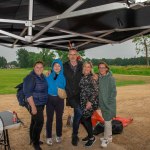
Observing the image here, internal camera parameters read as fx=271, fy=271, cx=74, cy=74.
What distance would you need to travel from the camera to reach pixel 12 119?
16.7 feet

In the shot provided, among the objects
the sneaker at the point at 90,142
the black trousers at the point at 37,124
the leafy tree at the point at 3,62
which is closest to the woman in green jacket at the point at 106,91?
the sneaker at the point at 90,142

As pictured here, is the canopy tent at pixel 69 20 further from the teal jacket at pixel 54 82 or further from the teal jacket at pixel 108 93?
the teal jacket at pixel 108 93

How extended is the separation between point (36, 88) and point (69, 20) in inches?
72.1

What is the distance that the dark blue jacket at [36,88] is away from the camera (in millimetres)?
5716

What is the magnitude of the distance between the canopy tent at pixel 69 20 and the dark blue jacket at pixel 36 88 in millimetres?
783

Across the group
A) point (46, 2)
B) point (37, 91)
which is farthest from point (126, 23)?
point (37, 91)

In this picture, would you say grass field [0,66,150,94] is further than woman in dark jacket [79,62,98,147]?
Yes

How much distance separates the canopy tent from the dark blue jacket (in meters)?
A: 0.78

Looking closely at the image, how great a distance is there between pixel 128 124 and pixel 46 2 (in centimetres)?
501

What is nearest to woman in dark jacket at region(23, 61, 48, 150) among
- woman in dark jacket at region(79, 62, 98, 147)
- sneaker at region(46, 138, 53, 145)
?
sneaker at region(46, 138, 53, 145)

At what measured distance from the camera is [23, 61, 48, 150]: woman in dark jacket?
18.8 ft

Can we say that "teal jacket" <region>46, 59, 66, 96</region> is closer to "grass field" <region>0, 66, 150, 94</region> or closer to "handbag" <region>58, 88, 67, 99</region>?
"handbag" <region>58, 88, 67, 99</region>

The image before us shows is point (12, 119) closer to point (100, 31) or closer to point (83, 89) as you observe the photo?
point (83, 89)

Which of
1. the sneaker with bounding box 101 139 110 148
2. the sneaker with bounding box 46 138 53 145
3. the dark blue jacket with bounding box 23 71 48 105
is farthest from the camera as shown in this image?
the sneaker with bounding box 46 138 53 145
